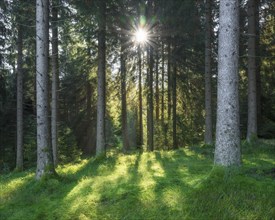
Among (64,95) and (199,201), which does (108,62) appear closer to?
(64,95)

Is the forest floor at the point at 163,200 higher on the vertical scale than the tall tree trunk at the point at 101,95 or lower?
lower

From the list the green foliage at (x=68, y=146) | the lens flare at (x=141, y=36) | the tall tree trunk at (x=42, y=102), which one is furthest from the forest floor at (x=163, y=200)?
the green foliage at (x=68, y=146)

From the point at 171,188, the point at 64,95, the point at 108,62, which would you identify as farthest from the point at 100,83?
the point at 64,95

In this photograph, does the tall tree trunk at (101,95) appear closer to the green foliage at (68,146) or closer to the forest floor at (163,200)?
the forest floor at (163,200)

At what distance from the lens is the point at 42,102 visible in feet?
30.1

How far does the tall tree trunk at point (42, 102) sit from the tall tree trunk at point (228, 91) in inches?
193

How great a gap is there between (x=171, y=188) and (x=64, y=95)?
77.9 ft

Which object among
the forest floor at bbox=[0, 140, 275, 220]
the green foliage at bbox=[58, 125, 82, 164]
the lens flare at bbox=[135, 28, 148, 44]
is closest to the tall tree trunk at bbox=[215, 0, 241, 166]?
the forest floor at bbox=[0, 140, 275, 220]

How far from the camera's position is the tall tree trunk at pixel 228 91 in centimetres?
700

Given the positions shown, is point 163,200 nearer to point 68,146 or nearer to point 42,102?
point 42,102

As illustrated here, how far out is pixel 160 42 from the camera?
23.7m

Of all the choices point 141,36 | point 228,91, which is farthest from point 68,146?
point 228,91

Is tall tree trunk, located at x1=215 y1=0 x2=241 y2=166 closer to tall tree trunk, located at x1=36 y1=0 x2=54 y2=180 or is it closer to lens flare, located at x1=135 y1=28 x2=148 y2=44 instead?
tall tree trunk, located at x1=36 y1=0 x2=54 y2=180

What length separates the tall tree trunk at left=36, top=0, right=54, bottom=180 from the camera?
9094 millimetres
